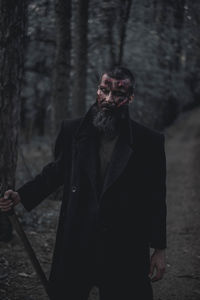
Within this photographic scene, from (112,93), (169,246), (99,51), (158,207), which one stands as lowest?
(169,246)

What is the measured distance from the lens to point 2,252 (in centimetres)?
524

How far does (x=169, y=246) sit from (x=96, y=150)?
13.1 ft

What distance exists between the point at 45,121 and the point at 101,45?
207 inches

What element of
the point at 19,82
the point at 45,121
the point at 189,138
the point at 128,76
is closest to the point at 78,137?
the point at 128,76

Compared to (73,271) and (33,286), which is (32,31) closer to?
(33,286)

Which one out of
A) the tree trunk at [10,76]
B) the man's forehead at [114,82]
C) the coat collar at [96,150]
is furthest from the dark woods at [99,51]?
the coat collar at [96,150]

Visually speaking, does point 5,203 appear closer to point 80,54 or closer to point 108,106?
point 108,106

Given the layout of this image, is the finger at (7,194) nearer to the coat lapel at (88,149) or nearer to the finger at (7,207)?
the finger at (7,207)

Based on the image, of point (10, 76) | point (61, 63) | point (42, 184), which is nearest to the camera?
point (42, 184)

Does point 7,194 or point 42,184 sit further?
point 42,184

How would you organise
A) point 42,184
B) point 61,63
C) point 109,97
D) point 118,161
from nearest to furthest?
1. point 118,161
2. point 109,97
3. point 42,184
4. point 61,63

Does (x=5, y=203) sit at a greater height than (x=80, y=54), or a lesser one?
lesser

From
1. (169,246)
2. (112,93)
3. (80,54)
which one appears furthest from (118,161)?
(80,54)

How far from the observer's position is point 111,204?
292 centimetres
